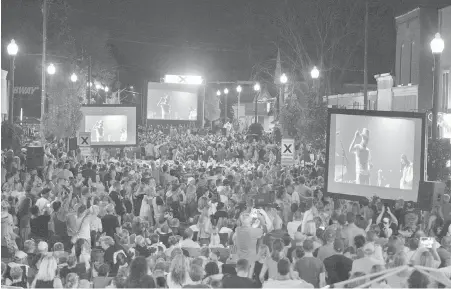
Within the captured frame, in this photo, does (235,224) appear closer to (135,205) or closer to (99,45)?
(135,205)

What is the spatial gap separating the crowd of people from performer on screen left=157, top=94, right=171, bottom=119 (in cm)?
3892

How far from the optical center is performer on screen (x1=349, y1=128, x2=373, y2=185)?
18.5 meters

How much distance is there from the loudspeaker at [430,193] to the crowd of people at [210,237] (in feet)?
1.16

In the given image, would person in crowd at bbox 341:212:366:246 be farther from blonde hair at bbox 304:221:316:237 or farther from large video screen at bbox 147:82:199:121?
large video screen at bbox 147:82:199:121

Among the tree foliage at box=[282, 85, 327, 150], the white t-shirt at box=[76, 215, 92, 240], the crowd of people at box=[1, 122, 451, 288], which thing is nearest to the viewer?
the crowd of people at box=[1, 122, 451, 288]

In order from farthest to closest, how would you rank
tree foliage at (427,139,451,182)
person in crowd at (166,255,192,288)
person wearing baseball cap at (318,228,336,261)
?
tree foliage at (427,139,451,182)
person wearing baseball cap at (318,228,336,261)
person in crowd at (166,255,192,288)

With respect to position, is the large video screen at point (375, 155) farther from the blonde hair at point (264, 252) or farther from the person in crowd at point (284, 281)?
the person in crowd at point (284, 281)

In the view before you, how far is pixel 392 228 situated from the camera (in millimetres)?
15031

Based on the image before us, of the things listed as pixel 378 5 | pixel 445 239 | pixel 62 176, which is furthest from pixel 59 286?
pixel 378 5

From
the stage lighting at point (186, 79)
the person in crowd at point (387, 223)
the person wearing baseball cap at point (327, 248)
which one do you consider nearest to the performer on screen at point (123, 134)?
the person in crowd at point (387, 223)

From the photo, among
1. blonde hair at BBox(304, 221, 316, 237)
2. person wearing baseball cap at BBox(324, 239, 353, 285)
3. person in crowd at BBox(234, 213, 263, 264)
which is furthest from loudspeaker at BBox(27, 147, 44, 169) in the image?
person wearing baseball cap at BBox(324, 239, 353, 285)

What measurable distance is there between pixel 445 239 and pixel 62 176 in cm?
1286

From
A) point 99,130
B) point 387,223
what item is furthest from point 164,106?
point 387,223

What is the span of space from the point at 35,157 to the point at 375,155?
11.9 m
